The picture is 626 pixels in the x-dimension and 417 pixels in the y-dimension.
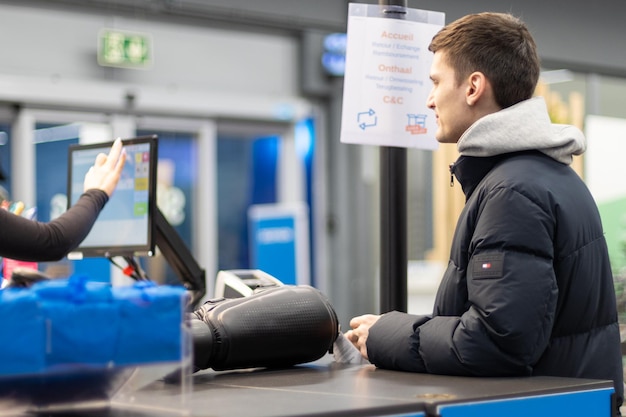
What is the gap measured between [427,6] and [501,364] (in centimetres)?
246

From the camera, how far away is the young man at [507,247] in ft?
5.33

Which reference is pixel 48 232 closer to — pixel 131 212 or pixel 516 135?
pixel 131 212

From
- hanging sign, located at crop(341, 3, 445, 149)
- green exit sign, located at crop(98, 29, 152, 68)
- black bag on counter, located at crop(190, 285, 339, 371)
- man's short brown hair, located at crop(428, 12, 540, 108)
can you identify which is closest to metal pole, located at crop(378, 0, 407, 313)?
hanging sign, located at crop(341, 3, 445, 149)

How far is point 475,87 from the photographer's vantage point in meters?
1.85

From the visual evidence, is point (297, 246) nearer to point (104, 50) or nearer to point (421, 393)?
point (104, 50)

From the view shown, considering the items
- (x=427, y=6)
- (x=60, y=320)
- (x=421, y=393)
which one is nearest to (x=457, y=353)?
(x=421, y=393)

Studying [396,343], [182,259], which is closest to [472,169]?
[396,343]

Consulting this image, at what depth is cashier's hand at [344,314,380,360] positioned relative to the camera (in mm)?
1877

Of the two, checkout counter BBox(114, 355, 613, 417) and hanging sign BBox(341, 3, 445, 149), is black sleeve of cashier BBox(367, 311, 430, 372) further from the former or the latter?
hanging sign BBox(341, 3, 445, 149)

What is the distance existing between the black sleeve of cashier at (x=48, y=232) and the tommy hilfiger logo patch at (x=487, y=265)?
830 mm

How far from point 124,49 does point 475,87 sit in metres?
5.59

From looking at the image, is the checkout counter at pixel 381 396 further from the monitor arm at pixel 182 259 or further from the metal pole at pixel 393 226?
the monitor arm at pixel 182 259

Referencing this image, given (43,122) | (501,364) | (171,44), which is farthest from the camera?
(171,44)

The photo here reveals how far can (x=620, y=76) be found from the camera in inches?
321
